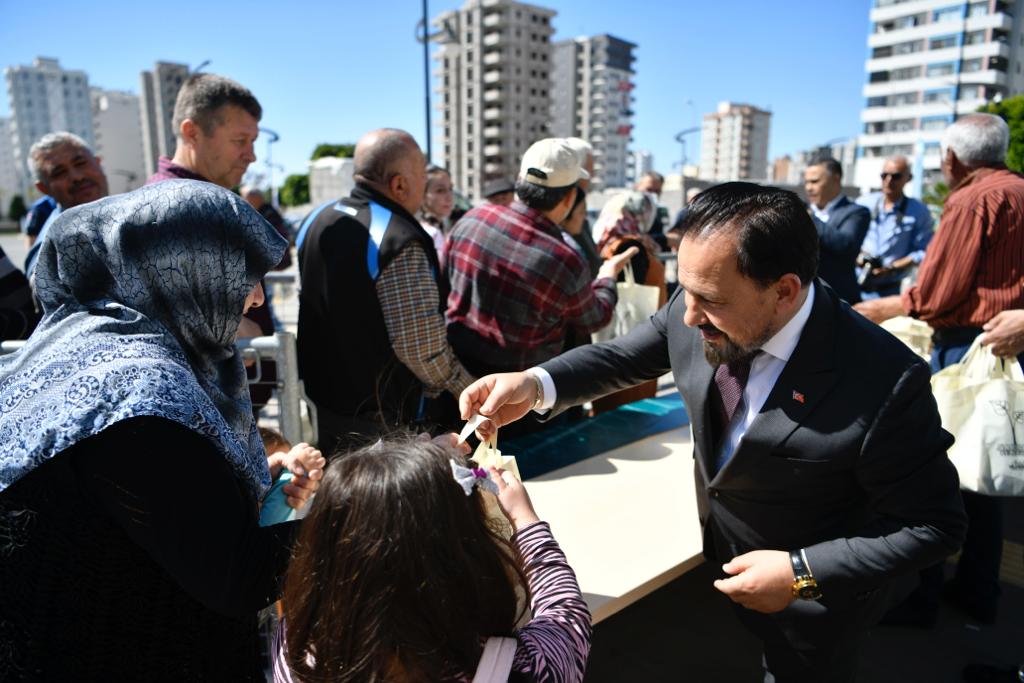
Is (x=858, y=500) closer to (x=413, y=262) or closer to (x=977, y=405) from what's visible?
(x=977, y=405)

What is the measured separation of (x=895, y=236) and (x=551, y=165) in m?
4.54

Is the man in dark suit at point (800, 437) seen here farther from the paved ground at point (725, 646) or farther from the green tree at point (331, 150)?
the green tree at point (331, 150)

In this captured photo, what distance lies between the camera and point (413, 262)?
2.68m

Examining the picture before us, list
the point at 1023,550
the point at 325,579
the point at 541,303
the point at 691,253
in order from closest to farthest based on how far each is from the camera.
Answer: the point at 325,579
the point at 691,253
the point at 541,303
the point at 1023,550

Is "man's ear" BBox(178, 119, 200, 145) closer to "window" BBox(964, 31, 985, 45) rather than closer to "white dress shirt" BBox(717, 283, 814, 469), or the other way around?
"white dress shirt" BBox(717, 283, 814, 469)

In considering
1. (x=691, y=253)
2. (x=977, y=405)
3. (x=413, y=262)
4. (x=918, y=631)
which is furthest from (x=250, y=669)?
(x=918, y=631)

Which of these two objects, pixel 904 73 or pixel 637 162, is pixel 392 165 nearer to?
pixel 904 73

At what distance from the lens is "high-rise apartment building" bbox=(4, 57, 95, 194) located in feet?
381

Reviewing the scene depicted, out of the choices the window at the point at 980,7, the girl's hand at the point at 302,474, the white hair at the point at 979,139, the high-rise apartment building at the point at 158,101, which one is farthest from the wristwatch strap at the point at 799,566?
the high-rise apartment building at the point at 158,101

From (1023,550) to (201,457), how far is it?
4010 millimetres

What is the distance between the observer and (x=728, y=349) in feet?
5.28

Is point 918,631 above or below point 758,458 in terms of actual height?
below

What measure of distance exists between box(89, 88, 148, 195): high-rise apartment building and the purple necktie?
119 metres

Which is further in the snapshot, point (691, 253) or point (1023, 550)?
point (1023, 550)
